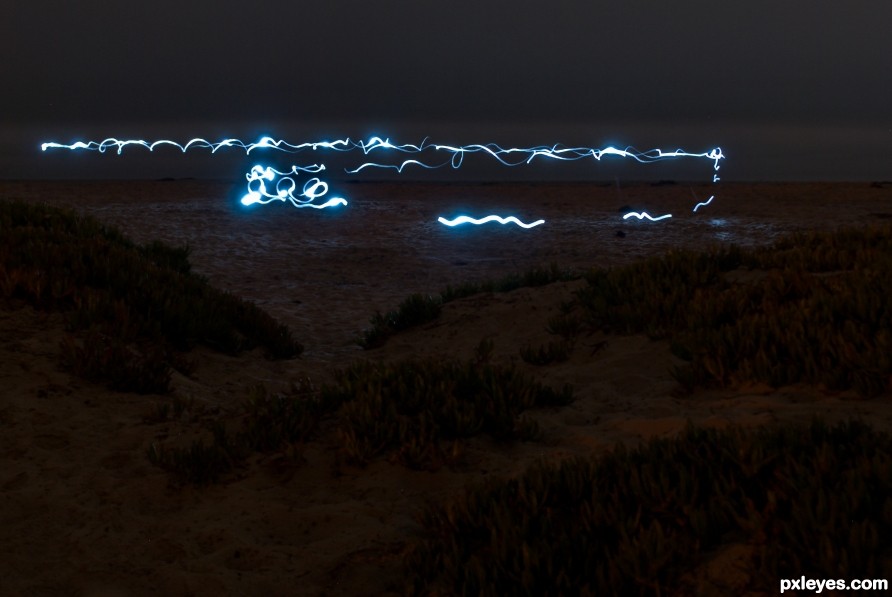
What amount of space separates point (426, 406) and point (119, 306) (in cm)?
315

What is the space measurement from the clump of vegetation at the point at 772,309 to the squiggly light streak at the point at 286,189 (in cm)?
2052

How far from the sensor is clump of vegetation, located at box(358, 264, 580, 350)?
8.56m

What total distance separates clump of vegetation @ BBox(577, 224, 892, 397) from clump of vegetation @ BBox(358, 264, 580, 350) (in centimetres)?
145

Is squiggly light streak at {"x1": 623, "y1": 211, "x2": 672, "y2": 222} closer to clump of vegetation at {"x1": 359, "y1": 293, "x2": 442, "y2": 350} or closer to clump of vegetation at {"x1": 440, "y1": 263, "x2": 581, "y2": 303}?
clump of vegetation at {"x1": 440, "y1": 263, "x2": 581, "y2": 303}

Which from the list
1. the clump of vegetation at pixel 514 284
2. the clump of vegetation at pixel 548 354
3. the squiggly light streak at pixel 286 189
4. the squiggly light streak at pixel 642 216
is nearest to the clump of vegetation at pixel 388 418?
the clump of vegetation at pixel 548 354

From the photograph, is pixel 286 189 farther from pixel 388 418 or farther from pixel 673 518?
pixel 673 518

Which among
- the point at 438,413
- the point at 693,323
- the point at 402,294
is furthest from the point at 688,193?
the point at 438,413

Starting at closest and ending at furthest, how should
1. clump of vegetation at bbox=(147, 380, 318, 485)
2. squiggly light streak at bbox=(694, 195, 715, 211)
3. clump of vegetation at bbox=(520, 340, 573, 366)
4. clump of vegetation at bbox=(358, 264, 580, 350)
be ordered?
clump of vegetation at bbox=(147, 380, 318, 485)
clump of vegetation at bbox=(520, 340, 573, 366)
clump of vegetation at bbox=(358, 264, 580, 350)
squiggly light streak at bbox=(694, 195, 715, 211)

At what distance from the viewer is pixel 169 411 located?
5.12 meters

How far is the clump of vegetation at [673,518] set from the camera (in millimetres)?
2607

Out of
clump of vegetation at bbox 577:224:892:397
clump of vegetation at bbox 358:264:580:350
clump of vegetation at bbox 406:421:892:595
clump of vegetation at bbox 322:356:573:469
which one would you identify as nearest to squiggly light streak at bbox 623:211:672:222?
clump of vegetation at bbox 358:264:580:350

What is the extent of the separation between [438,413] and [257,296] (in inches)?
321

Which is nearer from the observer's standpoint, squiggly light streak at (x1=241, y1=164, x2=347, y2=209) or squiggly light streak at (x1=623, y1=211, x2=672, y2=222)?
squiggly light streak at (x1=623, y1=211, x2=672, y2=222)

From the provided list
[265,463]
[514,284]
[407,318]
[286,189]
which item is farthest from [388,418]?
[286,189]
